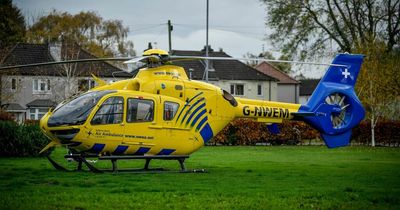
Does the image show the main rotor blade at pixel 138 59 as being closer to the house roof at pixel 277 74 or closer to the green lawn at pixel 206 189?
the green lawn at pixel 206 189

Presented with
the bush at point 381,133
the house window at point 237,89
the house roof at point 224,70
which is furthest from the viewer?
the house window at point 237,89

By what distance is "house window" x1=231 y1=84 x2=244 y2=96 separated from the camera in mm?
75250

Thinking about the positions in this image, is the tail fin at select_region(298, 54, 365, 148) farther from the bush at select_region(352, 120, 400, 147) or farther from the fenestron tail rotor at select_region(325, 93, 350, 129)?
the bush at select_region(352, 120, 400, 147)

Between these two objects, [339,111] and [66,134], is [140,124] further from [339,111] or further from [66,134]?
[339,111]

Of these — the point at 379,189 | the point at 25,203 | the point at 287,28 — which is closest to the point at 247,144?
the point at 287,28

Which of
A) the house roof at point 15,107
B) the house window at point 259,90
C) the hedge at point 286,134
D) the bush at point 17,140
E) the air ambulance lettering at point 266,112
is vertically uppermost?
the house window at point 259,90

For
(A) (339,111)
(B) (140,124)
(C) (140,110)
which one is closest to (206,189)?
(B) (140,124)

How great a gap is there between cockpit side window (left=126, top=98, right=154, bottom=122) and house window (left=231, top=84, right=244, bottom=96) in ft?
185

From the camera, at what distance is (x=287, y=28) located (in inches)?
2219

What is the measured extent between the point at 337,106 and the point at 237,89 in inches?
2100

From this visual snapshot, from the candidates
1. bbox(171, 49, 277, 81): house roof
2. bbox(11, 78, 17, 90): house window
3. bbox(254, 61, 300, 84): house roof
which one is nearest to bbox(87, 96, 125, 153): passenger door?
bbox(11, 78, 17, 90): house window

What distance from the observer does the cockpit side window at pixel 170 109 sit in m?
19.3

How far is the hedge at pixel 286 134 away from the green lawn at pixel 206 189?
21837mm

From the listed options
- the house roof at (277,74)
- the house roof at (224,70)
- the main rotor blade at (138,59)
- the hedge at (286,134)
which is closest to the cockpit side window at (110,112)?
the main rotor blade at (138,59)
